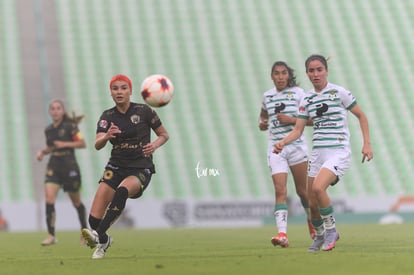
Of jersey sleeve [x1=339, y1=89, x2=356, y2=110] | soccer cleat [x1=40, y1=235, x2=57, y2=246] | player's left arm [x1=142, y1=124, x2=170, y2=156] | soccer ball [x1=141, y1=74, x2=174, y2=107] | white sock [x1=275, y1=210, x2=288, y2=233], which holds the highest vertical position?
soccer ball [x1=141, y1=74, x2=174, y2=107]

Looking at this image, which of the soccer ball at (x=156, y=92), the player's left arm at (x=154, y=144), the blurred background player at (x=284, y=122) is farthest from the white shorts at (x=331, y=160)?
the soccer ball at (x=156, y=92)

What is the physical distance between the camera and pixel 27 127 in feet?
86.5

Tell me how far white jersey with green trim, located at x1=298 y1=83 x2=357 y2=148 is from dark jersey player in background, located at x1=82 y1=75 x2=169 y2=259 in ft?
5.60

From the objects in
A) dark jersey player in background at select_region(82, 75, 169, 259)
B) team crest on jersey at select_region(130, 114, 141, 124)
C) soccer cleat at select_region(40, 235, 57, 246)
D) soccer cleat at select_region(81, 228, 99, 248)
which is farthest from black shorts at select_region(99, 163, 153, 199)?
soccer cleat at select_region(40, 235, 57, 246)

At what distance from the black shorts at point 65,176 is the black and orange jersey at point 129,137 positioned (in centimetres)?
458

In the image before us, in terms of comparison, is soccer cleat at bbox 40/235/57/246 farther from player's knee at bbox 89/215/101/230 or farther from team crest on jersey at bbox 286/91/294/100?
team crest on jersey at bbox 286/91/294/100

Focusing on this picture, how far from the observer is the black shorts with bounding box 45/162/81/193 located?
1391 cm

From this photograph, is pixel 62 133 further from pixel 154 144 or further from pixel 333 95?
pixel 333 95

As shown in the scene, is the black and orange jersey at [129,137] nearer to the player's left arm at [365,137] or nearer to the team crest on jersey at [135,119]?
the team crest on jersey at [135,119]

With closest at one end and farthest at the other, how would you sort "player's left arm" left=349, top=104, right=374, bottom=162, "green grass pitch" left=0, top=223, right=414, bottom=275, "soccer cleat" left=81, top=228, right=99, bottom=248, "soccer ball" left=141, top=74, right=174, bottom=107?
"green grass pitch" left=0, top=223, right=414, bottom=275 < "soccer cleat" left=81, top=228, right=99, bottom=248 < "player's left arm" left=349, top=104, right=374, bottom=162 < "soccer ball" left=141, top=74, right=174, bottom=107

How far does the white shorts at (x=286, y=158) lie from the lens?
11109 mm

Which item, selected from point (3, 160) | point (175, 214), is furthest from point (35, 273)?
point (3, 160)

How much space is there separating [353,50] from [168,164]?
873 centimetres

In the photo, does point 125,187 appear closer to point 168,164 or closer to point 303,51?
point 168,164
